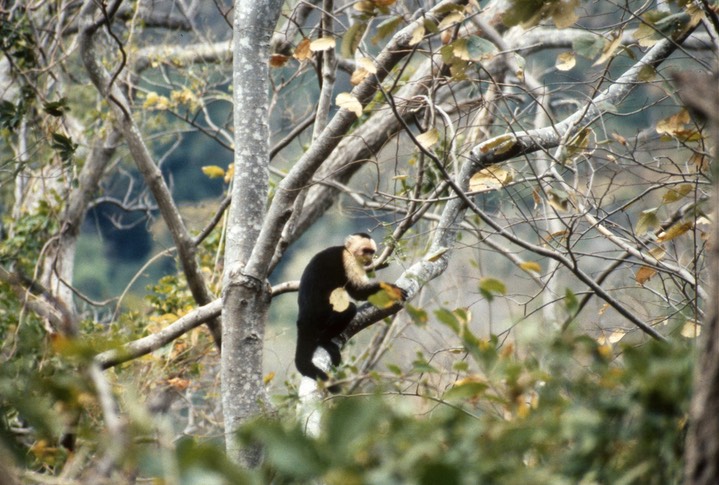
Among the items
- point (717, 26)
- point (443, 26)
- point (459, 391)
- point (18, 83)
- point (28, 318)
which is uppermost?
point (18, 83)

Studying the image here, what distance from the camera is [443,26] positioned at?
268 centimetres

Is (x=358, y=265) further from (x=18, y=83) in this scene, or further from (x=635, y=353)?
(x=18, y=83)

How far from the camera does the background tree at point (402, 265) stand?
1.14 meters

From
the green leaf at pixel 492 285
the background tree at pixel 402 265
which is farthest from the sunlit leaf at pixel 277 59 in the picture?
the green leaf at pixel 492 285

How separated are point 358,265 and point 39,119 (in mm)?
4470

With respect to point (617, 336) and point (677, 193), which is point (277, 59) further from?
point (617, 336)

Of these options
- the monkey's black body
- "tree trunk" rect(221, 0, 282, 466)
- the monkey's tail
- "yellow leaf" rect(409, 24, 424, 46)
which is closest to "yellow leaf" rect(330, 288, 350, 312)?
"tree trunk" rect(221, 0, 282, 466)

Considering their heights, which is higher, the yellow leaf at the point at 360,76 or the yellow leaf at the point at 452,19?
the yellow leaf at the point at 452,19

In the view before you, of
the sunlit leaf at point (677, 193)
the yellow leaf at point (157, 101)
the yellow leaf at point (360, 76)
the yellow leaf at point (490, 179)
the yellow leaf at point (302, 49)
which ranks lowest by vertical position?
the sunlit leaf at point (677, 193)

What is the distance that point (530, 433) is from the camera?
3.60ft

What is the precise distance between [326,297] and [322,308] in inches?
5.1

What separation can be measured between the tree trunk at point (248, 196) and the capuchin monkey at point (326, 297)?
3.66ft

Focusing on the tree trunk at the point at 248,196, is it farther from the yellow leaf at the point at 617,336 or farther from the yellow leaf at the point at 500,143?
the yellow leaf at the point at 617,336

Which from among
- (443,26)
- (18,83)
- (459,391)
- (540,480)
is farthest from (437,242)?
(18,83)
